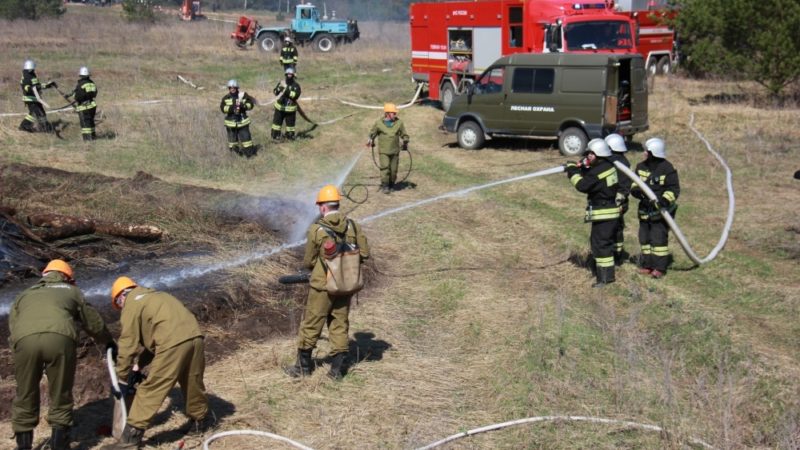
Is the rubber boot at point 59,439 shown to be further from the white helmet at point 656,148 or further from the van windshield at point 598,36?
the van windshield at point 598,36

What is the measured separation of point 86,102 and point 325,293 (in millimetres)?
11514

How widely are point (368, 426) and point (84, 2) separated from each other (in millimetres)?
70286

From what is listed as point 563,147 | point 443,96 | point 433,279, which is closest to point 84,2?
point 443,96

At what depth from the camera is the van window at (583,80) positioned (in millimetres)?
15367

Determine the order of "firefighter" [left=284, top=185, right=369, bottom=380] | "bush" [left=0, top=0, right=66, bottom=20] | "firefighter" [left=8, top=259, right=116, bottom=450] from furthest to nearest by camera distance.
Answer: "bush" [left=0, top=0, right=66, bottom=20] < "firefighter" [left=284, top=185, right=369, bottom=380] < "firefighter" [left=8, top=259, right=116, bottom=450]

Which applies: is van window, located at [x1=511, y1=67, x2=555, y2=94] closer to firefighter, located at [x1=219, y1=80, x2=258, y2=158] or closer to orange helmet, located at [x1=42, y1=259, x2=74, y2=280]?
firefighter, located at [x1=219, y1=80, x2=258, y2=158]

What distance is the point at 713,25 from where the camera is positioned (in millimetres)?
21266

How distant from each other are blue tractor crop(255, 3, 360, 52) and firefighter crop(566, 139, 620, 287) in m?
27.4

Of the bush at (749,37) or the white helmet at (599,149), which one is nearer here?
the white helmet at (599,149)

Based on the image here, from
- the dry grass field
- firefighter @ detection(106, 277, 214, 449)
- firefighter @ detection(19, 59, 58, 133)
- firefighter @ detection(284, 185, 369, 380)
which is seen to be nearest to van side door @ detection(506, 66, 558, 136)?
the dry grass field

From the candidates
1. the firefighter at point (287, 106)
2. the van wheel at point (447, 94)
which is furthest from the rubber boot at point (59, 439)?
the van wheel at point (447, 94)

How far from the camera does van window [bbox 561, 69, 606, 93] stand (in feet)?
50.4

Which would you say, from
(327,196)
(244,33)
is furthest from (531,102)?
(244,33)

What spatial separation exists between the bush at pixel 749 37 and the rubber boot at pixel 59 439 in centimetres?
1919
